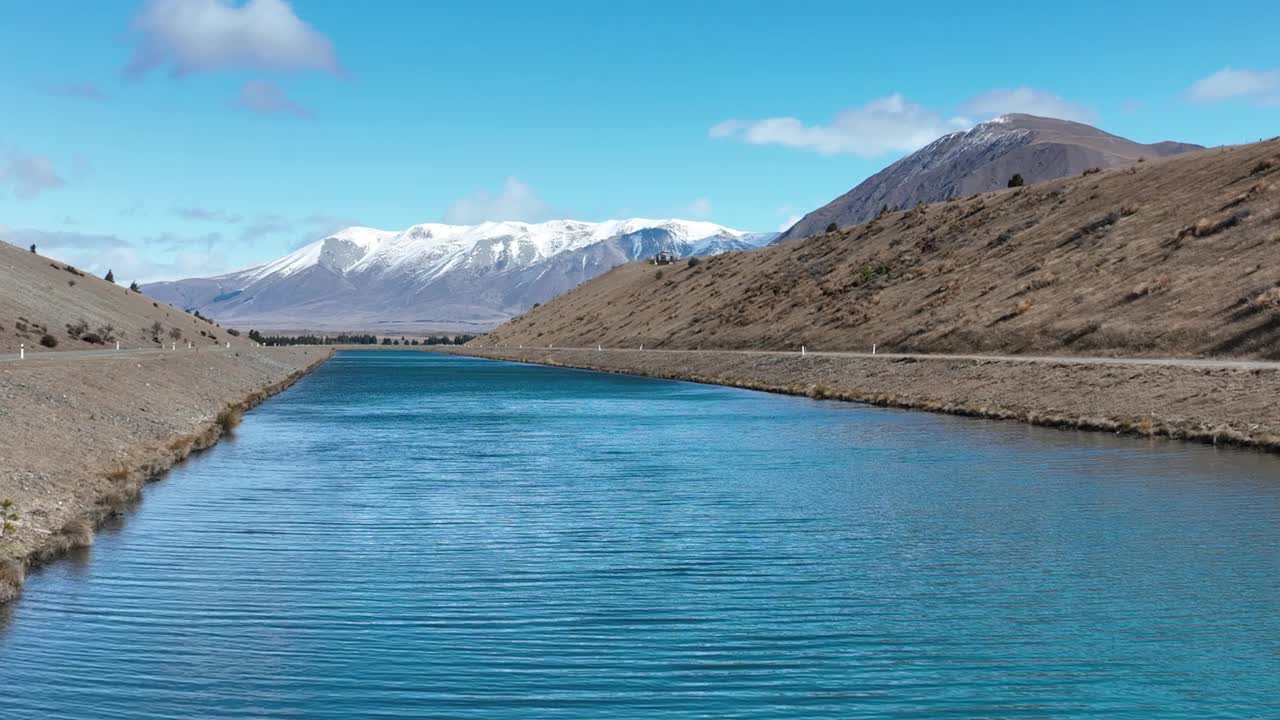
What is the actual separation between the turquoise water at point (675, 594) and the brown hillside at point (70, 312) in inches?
2613

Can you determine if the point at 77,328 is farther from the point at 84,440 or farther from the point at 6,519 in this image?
the point at 6,519

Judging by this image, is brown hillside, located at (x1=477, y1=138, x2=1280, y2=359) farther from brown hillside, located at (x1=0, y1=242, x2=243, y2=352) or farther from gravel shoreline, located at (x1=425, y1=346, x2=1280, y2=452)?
brown hillside, located at (x1=0, y1=242, x2=243, y2=352)

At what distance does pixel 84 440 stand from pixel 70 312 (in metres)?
83.4

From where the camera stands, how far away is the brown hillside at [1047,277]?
64.2 meters

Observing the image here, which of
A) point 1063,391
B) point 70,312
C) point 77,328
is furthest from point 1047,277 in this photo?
point 70,312

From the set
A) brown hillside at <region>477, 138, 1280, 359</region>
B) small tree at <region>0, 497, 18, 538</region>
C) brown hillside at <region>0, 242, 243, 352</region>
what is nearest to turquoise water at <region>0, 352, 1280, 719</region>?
small tree at <region>0, 497, 18, 538</region>

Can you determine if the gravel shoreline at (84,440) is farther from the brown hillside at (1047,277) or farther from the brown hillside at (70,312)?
the brown hillside at (1047,277)

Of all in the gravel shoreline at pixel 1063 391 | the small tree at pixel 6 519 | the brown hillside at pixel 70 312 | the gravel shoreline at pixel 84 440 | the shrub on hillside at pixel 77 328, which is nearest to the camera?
the small tree at pixel 6 519

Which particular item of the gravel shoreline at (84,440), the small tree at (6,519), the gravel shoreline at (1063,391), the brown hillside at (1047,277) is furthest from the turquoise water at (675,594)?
the brown hillside at (1047,277)

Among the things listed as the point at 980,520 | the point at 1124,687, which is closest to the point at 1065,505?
the point at 980,520

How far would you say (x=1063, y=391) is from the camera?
162 feet

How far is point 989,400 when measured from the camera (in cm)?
5272

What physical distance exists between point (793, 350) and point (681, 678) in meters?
88.5

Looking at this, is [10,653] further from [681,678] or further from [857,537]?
[857,537]
